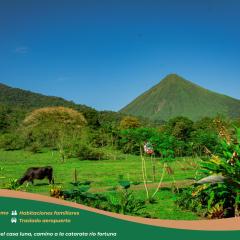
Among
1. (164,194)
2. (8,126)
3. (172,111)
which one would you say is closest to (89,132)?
(8,126)

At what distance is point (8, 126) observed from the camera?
146ft

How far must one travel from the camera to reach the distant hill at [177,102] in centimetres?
12738

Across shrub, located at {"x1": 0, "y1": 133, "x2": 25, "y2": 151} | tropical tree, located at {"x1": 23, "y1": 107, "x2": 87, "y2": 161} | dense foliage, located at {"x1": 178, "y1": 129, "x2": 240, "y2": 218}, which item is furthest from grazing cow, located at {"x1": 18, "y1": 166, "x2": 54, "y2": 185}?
shrub, located at {"x1": 0, "y1": 133, "x2": 25, "y2": 151}

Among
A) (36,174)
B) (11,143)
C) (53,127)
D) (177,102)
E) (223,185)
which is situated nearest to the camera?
(223,185)

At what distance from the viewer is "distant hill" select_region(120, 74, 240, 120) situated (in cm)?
12738

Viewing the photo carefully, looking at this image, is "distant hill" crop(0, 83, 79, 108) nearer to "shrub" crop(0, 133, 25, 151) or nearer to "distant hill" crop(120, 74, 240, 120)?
"distant hill" crop(120, 74, 240, 120)

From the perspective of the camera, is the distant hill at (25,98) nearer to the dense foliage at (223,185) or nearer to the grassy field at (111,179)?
the grassy field at (111,179)

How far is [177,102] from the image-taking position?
137250mm

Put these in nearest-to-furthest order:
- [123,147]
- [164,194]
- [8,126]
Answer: [164,194]
[123,147]
[8,126]

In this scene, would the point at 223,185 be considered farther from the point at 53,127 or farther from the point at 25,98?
the point at 25,98

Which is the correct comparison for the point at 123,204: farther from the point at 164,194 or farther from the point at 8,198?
the point at 164,194

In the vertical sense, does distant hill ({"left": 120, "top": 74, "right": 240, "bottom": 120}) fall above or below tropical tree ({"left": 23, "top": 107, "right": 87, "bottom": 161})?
above

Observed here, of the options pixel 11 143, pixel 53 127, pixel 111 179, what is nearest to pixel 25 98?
pixel 53 127

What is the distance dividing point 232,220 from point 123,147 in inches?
1062
